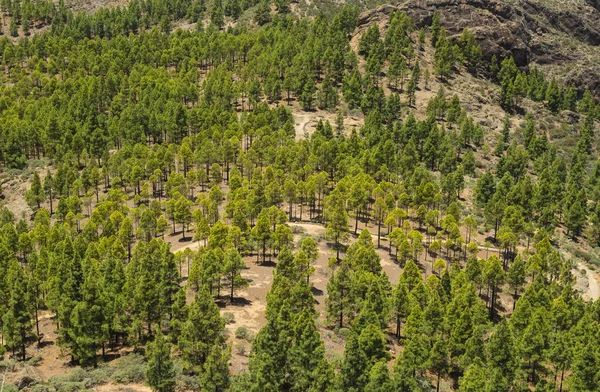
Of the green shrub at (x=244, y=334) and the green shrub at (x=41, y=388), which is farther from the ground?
the green shrub at (x=41, y=388)

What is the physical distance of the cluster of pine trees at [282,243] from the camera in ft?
261

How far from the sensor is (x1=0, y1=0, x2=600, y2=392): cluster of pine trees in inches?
3127

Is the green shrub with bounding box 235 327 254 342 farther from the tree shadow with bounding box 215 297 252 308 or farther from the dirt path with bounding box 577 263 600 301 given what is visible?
the dirt path with bounding box 577 263 600 301

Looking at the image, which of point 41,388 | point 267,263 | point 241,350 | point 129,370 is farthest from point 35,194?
point 41,388

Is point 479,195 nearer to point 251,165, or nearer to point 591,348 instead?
point 251,165

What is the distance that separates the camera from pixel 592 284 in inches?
5330

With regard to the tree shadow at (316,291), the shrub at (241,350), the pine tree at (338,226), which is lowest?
the tree shadow at (316,291)

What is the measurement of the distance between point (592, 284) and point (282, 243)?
70.0 meters

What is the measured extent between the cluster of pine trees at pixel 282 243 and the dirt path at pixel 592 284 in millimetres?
7995

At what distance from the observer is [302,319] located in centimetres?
7881

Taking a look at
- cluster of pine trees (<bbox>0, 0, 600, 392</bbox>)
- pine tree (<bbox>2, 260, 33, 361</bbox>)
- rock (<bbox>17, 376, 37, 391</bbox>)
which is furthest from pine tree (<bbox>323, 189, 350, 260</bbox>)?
rock (<bbox>17, 376, 37, 391</bbox>)

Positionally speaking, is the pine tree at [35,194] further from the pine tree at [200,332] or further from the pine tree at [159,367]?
the pine tree at [159,367]

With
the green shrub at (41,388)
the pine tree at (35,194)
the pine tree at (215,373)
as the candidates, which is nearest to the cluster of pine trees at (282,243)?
the pine tree at (215,373)

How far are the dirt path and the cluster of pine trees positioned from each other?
8.00 meters
